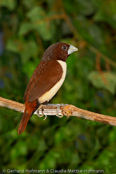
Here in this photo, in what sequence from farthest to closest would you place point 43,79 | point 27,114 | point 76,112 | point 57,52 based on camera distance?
1. point 57,52
2. point 43,79
3. point 27,114
4. point 76,112

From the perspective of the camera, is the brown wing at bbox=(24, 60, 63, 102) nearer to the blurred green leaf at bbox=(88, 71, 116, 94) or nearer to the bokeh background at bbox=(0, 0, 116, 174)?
the bokeh background at bbox=(0, 0, 116, 174)

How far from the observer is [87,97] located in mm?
2652

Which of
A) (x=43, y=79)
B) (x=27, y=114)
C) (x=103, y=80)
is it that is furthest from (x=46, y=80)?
(x=103, y=80)

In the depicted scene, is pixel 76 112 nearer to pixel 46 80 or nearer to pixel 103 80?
pixel 46 80

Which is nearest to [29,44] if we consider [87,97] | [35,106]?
[87,97]

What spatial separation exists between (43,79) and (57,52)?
1.16 ft

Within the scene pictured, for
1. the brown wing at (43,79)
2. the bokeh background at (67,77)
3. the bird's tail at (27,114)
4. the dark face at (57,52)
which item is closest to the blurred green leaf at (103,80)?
the bokeh background at (67,77)

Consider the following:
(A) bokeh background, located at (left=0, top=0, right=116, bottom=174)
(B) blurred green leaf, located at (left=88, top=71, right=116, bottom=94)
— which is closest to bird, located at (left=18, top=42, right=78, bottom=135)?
(A) bokeh background, located at (left=0, top=0, right=116, bottom=174)

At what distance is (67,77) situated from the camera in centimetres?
258

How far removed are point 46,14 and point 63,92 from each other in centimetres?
65

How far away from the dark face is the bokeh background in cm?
22

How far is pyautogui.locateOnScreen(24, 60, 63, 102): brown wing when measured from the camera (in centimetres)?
176

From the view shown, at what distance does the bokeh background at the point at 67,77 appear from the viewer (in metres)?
2.22

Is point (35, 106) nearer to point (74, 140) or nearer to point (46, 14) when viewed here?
point (74, 140)
